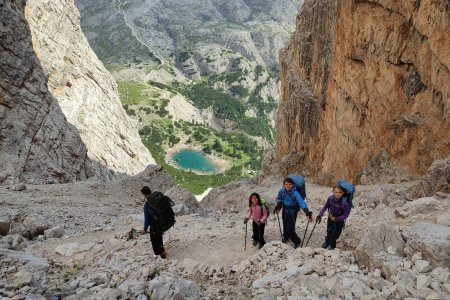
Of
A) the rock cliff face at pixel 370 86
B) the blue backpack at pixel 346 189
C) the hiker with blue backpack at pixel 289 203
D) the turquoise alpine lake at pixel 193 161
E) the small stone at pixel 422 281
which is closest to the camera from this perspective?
the small stone at pixel 422 281

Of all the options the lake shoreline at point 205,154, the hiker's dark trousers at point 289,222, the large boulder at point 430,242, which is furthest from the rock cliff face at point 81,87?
the lake shoreline at point 205,154

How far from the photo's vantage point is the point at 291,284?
7.84m

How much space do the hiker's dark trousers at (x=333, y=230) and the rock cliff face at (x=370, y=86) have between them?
12371mm

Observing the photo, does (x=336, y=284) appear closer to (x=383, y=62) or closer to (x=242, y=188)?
(x=383, y=62)

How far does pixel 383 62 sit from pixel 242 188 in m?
15.5

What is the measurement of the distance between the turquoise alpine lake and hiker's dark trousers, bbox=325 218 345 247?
5087 inches

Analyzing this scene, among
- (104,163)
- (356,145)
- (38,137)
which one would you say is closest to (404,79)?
(356,145)

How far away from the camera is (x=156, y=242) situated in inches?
421

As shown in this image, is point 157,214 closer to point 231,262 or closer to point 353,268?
point 231,262

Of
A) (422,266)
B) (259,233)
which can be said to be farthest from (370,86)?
(422,266)

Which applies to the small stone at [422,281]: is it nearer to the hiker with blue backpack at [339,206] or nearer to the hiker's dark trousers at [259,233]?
the hiker with blue backpack at [339,206]

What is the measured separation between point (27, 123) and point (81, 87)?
2312 centimetres

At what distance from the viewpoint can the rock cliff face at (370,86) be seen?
790 inches

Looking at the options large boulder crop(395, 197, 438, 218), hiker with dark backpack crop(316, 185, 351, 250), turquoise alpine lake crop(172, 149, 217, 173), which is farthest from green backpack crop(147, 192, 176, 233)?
turquoise alpine lake crop(172, 149, 217, 173)
